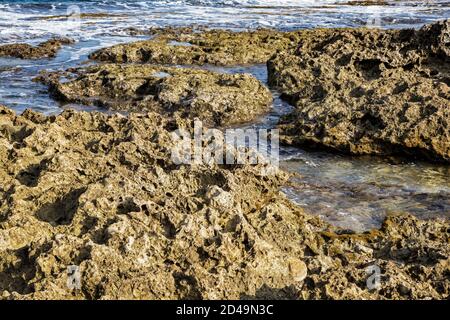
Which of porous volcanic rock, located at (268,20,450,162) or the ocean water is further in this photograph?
porous volcanic rock, located at (268,20,450,162)

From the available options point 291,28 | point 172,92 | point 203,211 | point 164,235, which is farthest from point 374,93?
point 291,28

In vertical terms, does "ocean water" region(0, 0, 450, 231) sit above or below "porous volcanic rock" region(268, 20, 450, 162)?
below

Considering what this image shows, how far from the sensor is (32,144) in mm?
6742

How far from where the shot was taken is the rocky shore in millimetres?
4113

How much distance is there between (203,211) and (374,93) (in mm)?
5799

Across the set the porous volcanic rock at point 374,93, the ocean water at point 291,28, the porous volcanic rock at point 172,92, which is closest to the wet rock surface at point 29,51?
the ocean water at point 291,28

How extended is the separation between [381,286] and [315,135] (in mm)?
5842

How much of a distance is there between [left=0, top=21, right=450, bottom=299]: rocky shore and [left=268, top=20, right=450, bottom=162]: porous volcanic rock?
0.03 m

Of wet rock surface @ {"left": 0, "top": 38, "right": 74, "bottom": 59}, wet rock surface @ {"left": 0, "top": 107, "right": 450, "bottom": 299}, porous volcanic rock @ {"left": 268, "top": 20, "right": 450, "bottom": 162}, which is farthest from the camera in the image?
wet rock surface @ {"left": 0, "top": 38, "right": 74, "bottom": 59}

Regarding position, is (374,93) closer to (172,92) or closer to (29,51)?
(172,92)

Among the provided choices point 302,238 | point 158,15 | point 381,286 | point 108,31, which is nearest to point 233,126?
point 302,238

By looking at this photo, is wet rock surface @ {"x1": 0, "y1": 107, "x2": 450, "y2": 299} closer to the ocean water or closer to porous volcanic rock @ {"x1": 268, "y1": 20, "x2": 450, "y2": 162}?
the ocean water

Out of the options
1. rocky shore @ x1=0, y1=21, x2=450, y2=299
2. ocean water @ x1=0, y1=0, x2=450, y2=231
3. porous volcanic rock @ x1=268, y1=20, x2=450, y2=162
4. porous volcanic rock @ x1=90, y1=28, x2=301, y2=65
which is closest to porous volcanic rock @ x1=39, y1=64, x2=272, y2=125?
rocky shore @ x1=0, y1=21, x2=450, y2=299
